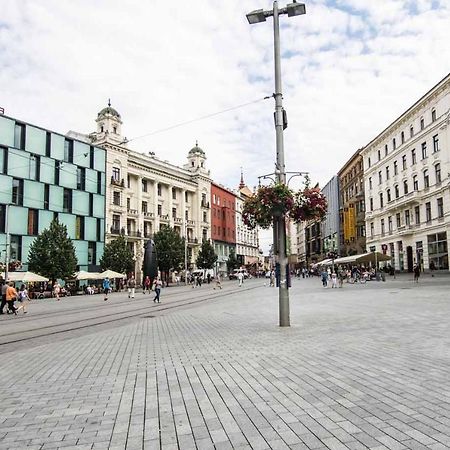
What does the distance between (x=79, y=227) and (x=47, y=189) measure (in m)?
6.77

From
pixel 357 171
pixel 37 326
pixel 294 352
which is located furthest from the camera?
pixel 357 171

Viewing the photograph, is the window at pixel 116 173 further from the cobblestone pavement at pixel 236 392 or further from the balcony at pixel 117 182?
the cobblestone pavement at pixel 236 392

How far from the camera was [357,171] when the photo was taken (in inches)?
2830

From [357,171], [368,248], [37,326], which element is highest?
[357,171]

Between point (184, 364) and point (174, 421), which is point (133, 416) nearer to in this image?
point (174, 421)

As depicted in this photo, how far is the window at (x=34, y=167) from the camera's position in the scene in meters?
51.3

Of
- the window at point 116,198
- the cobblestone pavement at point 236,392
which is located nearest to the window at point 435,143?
the cobblestone pavement at point 236,392

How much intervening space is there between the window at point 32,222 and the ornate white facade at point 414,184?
3938 cm

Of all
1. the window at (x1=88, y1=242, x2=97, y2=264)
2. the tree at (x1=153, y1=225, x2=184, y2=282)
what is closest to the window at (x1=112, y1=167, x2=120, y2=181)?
the tree at (x1=153, y1=225, x2=184, y2=282)

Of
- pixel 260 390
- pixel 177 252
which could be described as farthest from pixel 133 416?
pixel 177 252

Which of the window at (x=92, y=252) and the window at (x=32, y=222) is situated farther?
the window at (x=92, y=252)

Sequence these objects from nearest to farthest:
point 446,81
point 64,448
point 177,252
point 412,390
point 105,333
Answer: point 64,448 → point 412,390 → point 105,333 → point 446,81 → point 177,252

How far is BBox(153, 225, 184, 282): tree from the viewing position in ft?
204

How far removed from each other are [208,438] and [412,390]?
2.79 meters
